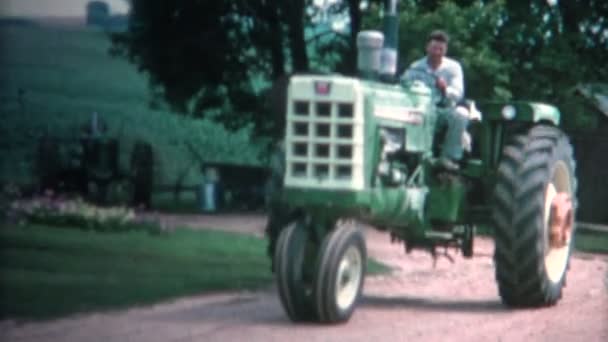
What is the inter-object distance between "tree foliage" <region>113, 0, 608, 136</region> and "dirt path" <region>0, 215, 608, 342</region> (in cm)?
989

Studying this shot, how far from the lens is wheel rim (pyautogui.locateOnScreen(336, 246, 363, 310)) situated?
33.4ft

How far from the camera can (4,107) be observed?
94.9 ft

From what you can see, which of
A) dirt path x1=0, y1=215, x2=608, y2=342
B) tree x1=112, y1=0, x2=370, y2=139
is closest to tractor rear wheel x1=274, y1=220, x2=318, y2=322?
dirt path x1=0, y1=215, x2=608, y2=342

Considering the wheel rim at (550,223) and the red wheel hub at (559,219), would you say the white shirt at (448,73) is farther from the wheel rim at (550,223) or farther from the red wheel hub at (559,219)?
the red wheel hub at (559,219)

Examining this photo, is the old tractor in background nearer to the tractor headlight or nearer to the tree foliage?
the tree foliage

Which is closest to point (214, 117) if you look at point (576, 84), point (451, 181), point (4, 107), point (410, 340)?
point (4, 107)

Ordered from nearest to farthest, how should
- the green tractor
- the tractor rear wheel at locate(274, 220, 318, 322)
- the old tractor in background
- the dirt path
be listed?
the dirt path, the tractor rear wheel at locate(274, 220, 318, 322), the green tractor, the old tractor in background

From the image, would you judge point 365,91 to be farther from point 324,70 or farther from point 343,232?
point 324,70

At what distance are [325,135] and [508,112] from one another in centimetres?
251

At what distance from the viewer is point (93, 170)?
79.6 feet

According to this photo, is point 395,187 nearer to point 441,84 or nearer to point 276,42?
point 441,84

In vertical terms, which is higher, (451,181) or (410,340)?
(451,181)

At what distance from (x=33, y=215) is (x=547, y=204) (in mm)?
7938

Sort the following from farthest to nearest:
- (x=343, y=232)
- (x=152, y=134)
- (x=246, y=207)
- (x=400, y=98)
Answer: (x=152, y=134), (x=246, y=207), (x=400, y=98), (x=343, y=232)
